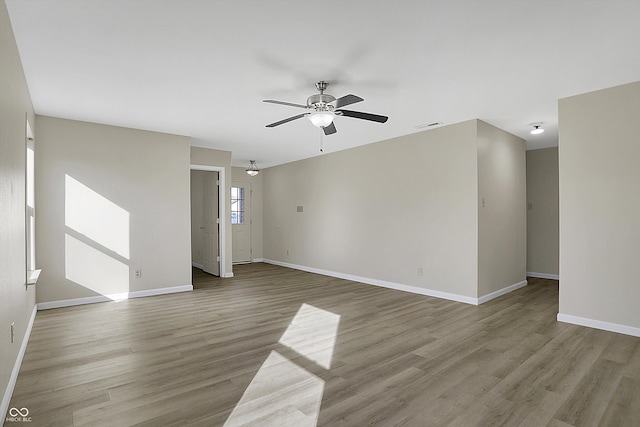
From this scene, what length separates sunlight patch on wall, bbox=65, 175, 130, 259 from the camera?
4664 mm

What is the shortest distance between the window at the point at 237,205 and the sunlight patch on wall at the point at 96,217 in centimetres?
388

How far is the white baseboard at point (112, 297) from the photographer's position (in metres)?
4.52

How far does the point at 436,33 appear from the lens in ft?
8.15

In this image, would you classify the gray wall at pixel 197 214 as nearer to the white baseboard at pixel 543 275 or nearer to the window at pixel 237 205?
the window at pixel 237 205

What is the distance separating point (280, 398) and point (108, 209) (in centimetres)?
414

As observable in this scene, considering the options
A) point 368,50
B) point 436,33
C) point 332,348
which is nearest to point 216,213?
point 332,348

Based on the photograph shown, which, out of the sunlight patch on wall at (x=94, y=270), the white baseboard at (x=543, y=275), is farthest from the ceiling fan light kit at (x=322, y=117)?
the white baseboard at (x=543, y=275)

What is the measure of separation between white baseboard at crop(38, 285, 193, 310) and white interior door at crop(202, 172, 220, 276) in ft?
4.70

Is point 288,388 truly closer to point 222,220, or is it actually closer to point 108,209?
point 108,209

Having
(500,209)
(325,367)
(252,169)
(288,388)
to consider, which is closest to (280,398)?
(288,388)

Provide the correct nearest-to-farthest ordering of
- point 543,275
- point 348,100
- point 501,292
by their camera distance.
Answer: point 348,100, point 501,292, point 543,275

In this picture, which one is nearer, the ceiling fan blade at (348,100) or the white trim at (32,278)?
the ceiling fan blade at (348,100)

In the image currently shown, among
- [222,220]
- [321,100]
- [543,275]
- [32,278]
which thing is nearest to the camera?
[321,100]

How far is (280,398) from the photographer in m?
2.29
